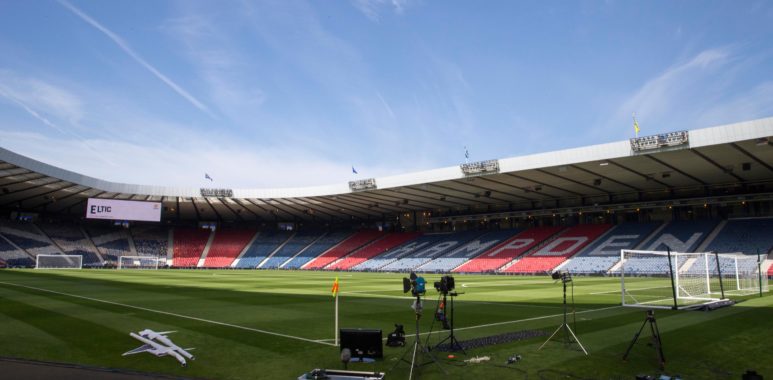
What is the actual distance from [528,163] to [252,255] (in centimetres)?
5127

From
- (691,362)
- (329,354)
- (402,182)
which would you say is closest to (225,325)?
(329,354)

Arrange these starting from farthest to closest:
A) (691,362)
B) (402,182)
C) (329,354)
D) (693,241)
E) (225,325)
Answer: (402,182) < (693,241) < (225,325) < (329,354) < (691,362)

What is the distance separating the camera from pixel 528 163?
37906mm

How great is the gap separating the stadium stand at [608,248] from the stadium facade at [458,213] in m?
0.20

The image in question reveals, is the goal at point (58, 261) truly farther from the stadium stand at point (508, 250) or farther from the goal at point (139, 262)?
the stadium stand at point (508, 250)

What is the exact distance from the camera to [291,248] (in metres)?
77.0

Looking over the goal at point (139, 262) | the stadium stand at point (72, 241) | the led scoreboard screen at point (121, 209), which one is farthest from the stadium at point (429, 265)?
the goal at point (139, 262)

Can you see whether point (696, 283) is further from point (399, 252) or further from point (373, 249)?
point (373, 249)

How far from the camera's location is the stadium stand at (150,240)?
74188 mm

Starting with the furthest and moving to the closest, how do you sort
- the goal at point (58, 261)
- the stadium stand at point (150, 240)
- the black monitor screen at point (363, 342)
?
1. the stadium stand at point (150, 240)
2. the goal at point (58, 261)
3. the black monitor screen at point (363, 342)

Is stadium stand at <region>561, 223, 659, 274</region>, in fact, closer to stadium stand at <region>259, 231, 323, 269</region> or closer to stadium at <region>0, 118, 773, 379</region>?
stadium at <region>0, 118, 773, 379</region>

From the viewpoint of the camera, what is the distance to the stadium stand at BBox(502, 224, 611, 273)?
48.0m

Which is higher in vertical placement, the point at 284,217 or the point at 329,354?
the point at 284,217

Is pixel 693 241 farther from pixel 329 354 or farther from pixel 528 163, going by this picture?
pixel 329 354
